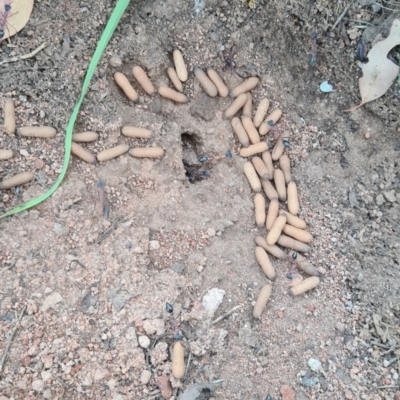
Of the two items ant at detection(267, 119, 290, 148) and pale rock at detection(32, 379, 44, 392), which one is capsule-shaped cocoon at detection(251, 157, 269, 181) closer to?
ant at detection(267, 119, 290, 148)

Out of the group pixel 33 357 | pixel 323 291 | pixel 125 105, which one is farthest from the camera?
pixel 125 105

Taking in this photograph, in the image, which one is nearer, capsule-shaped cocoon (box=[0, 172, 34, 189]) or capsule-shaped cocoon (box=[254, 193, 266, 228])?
capsule-shaped cocoon (box=[0, 172, 34, 189])

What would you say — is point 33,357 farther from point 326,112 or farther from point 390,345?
point 326,112

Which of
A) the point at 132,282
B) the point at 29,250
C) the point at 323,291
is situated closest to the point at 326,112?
the point at 323,291

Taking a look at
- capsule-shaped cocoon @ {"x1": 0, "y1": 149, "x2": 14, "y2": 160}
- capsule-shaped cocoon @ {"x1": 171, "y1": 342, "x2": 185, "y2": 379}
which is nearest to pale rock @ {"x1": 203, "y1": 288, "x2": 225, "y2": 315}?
capsule-shaped cocoon @ {"x1": 171, "y1": 342, "x2": 185, "y2": 379}

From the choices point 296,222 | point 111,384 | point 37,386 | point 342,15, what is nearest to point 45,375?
point 37,386

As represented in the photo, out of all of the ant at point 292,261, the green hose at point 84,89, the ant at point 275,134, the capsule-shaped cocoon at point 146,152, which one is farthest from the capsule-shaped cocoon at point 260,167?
the green hose at point 84,89
